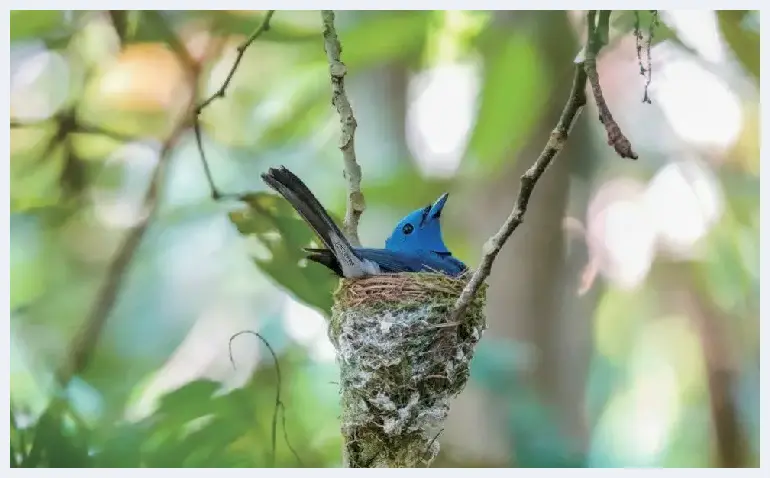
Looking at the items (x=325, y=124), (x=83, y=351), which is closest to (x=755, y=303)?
(x=325, y=124)

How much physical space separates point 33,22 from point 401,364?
4.45 ft

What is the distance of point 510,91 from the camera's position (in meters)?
2.13

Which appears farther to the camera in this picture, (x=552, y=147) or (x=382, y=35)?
(x=382, y=35)

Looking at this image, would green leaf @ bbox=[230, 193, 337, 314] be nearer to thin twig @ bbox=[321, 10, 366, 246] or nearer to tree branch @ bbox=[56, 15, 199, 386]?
thin twig @ bbox=[321, 10, 366, 246]

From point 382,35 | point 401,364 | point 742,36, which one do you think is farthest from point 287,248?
point 742,36

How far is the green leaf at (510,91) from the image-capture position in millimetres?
2111

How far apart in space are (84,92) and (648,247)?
167 centimetres

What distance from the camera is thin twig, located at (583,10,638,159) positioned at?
1044 mm

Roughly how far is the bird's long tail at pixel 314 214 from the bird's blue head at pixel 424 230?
7.5 inches

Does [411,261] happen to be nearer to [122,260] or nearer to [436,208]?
[436,208]

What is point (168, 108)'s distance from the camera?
2.26 metres

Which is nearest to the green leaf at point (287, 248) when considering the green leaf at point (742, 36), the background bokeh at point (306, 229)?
the background bokeh at point (306, 229)

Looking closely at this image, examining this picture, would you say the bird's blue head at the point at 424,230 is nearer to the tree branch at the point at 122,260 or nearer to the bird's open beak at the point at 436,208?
the bird's open beak at the point at 436,208

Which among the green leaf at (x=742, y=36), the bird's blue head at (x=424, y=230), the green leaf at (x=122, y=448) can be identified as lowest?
the green leaf at (x=122, y=448)
